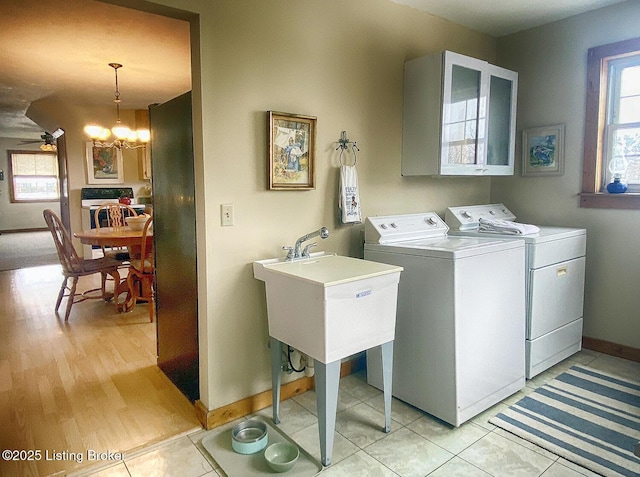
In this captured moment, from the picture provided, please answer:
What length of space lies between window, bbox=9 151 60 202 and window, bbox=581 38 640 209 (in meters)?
12.3

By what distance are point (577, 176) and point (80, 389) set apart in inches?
141

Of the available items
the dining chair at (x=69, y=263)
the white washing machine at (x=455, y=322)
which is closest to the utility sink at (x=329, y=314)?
the white washing machine at (x=455, y=322)

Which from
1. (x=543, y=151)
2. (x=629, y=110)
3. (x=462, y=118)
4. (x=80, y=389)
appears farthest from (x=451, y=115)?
(x=80, y=389)

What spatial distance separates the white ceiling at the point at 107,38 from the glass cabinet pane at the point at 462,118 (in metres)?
0.49

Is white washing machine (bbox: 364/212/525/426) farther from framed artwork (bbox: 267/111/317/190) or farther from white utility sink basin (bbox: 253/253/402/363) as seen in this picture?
framed artwork (bbox: 267/111/317/190)

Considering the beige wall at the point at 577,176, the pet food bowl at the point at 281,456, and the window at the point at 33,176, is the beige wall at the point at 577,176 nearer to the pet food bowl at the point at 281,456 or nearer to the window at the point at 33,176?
the pet food bowl at the point at 281,456

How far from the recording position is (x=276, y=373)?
7.23ft

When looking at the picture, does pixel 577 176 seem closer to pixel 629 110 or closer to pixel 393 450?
pixel 629 110

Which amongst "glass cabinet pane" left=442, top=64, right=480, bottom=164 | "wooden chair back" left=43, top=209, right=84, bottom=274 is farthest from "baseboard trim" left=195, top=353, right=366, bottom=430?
"wooden chair back" left=43, top=209, right=84, bottom=274

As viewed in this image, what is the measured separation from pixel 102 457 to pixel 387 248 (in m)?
1.70

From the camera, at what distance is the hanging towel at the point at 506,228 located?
2617 millimetres

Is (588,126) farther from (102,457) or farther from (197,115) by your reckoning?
(102,457)

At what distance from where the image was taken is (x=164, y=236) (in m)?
2.68

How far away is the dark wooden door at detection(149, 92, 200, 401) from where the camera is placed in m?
2.29
